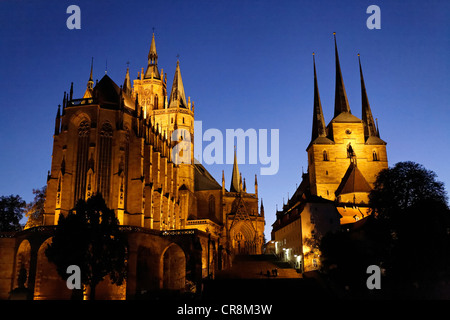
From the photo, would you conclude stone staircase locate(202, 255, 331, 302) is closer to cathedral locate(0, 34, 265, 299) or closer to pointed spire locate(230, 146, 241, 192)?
cathedral locate(0, 34, 265, 299)

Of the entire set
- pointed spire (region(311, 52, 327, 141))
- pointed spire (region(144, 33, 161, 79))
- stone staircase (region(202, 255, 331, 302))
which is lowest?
stone staircase (region(202, 255, 331, 302))

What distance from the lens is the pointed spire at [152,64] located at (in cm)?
7394

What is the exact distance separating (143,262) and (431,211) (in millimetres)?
23624

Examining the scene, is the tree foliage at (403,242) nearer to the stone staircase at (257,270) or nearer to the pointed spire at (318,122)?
the stone staircase at (257,270)

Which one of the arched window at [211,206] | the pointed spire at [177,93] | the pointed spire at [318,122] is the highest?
the pointed spire at [177,93]

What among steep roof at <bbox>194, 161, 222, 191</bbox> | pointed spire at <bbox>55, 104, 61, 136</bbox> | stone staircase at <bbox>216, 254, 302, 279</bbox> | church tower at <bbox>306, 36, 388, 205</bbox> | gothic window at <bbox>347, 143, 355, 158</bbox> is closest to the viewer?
stone staircase at <bbox>216, 254, 302, 279</bbox>

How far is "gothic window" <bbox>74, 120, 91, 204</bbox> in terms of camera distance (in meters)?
41.2

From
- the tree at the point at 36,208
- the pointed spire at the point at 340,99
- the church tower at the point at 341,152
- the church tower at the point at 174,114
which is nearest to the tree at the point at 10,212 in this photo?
the tree at the point at 36,208

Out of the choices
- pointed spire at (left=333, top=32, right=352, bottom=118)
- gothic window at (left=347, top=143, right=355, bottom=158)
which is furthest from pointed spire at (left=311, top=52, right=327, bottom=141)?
gothic window at (left=347, top=143, right=355, bottom=158)

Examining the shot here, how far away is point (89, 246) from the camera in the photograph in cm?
3094

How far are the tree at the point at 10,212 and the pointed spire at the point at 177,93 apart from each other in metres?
31.0

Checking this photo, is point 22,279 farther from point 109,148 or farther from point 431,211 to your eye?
point 431,211

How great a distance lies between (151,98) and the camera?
71.8 meters

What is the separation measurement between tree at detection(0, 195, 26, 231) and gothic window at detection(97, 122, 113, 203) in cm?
1191
